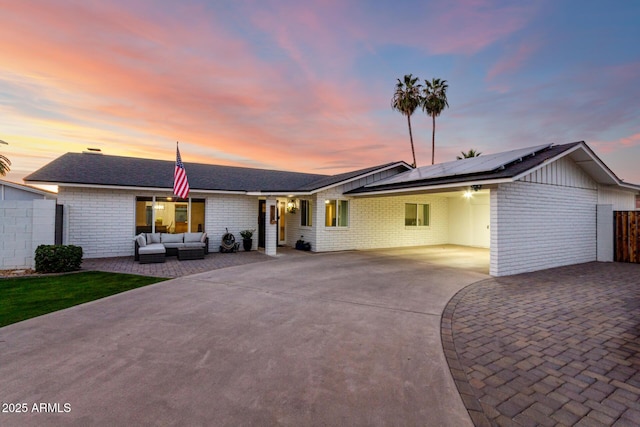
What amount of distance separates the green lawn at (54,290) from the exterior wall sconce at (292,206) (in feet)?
27.6

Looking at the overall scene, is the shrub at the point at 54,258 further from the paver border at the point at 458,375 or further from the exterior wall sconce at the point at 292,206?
the paver border at the point at 458,375

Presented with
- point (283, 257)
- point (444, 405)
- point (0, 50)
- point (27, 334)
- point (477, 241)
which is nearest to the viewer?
point (444, 405)

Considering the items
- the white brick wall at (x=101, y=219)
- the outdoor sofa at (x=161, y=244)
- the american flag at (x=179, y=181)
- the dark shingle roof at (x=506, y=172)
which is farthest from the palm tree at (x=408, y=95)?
the outdoor sofa at (x=161, y=244)

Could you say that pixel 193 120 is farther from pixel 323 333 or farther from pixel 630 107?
pixel 630 107

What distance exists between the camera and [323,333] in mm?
4098

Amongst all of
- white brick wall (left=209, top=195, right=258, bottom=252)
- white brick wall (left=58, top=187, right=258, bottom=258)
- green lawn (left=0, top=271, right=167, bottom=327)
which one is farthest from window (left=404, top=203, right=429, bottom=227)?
green lawn (left=0, top=271, right=167, bottom=327)

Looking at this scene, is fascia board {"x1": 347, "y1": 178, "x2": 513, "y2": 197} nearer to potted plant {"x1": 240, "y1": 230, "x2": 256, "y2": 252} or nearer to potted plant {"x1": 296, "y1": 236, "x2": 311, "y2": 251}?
potted plant {"x1": 296, "y1": 236, "x2": 311, "y2": 251}

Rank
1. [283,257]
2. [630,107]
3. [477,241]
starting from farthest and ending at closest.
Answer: [477,241] → [630,107] → [283,257]

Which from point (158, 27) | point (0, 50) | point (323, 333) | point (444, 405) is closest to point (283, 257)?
point (323, 333)

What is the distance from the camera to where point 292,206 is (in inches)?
603

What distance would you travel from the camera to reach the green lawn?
501 centimetres

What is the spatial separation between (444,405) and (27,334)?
17.6 ft

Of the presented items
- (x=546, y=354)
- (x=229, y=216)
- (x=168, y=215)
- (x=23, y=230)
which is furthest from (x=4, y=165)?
(x=546, y=354)

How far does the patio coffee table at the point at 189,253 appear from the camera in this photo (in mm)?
10719
